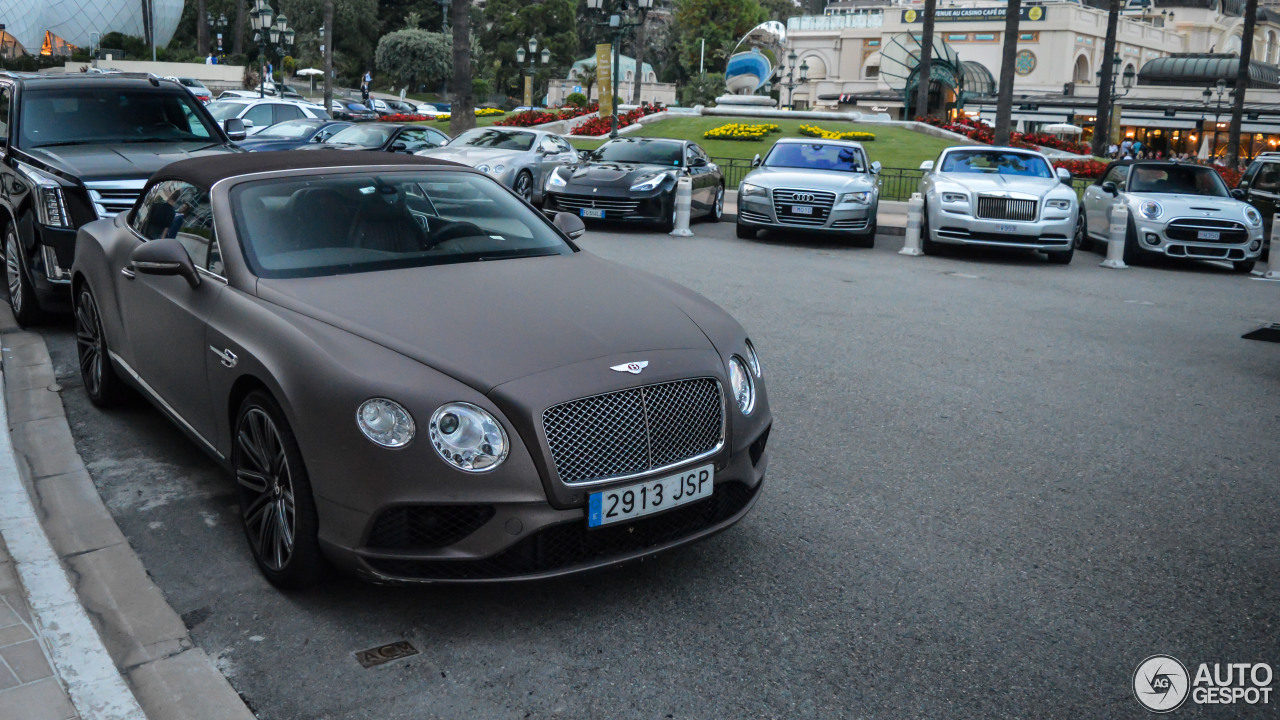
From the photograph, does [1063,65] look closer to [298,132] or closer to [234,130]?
[298,132]

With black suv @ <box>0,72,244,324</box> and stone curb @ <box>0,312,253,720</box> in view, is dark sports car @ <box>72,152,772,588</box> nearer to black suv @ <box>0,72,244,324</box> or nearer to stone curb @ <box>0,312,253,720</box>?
stone curb @ <box>0,312,253,720</box>

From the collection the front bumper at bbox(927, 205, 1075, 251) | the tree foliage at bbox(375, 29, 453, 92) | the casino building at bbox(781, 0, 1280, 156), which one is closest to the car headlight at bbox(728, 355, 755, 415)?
the front bumper at bbox(927, 205, 1075, 251)

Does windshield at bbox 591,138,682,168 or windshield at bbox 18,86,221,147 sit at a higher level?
windshield at bbox 18,86,221,147

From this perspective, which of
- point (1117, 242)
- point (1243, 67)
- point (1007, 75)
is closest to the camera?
point (1117, 242)

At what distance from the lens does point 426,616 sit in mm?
3867

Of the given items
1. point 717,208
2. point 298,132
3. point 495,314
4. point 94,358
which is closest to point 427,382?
point 495,314

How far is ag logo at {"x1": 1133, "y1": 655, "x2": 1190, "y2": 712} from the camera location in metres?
3.40

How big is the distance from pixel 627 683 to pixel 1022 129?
8254 centimetres

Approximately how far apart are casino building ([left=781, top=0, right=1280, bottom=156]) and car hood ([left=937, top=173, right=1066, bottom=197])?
45856 mm

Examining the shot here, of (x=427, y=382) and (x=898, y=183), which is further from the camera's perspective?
(x=898, y=183)

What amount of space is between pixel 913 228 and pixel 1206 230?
394 centimetres

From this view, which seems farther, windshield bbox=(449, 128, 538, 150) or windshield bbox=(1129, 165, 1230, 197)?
windshield bbox=(449, 128, 538, 150)

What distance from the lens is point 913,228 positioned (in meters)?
16.3

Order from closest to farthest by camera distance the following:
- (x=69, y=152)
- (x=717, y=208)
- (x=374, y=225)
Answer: (x=374, y=225)
(x=69, y=152)
(x=717, y=208)
